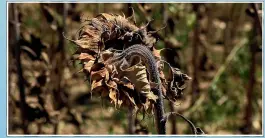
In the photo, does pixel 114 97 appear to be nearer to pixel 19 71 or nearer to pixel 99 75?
pixel 99 75

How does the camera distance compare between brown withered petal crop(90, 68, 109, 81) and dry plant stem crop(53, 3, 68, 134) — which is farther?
dry plant stem crop(53, 3, 68, 134)

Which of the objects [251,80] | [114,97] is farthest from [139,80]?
[251,80]

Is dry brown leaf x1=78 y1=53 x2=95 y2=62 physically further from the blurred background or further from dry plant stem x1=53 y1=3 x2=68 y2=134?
dry plant stem x1=53 y1=3 x2=68 y2=134

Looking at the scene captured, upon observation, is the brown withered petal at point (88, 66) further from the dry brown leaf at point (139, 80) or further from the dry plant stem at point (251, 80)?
the dry plant stem at point (251, 80)

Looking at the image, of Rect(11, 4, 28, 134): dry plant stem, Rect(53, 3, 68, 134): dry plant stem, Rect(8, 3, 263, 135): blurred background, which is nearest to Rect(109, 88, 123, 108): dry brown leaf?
Rect(8, 3, 263, 135): blurred background

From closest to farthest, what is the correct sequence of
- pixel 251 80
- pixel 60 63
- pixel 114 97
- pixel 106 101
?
1. pixel 114 97
2. pixel 251 80
3. pixel 60 63
4. pixel 106 101

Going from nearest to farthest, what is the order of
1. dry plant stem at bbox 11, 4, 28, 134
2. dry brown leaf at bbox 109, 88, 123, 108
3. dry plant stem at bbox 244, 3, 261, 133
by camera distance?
dry brown leaf at bbox 109, 88, 123, 108 < dry plant stem at bbox 11, 4, 28, 134 < dry plant stem at bbox 244, 3, 261, 133

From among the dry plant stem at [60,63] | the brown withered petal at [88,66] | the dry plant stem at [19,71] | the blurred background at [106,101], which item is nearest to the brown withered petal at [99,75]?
the brown withered petal at [88,66]

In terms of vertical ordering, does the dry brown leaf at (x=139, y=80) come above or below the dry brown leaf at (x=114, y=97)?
above

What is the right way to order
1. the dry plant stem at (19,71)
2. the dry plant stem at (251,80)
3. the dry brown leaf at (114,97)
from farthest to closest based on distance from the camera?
the dry plant stem at (251,80) < the dry plant stem at (19,71) < the dry brown leaf at (114,97)

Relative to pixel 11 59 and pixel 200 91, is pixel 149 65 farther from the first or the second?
pixel 200 91
